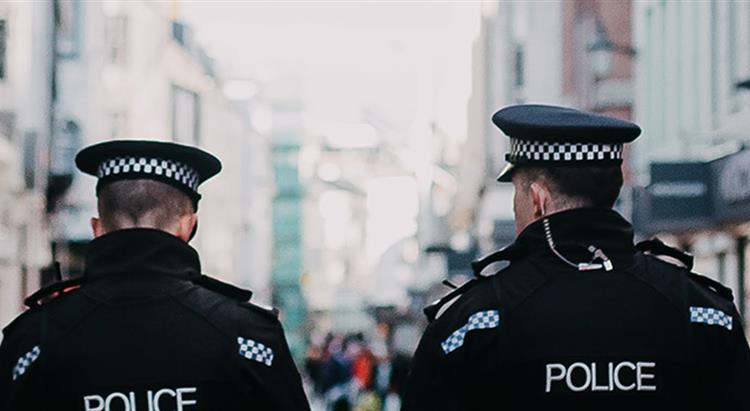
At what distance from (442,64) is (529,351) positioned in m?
93.3

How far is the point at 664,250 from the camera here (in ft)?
17.4

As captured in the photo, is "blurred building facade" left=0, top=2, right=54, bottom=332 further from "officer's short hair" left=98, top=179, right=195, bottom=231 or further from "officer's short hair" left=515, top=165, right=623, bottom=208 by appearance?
"officer's short hair" left=515, top=165, right=623, bottom=208

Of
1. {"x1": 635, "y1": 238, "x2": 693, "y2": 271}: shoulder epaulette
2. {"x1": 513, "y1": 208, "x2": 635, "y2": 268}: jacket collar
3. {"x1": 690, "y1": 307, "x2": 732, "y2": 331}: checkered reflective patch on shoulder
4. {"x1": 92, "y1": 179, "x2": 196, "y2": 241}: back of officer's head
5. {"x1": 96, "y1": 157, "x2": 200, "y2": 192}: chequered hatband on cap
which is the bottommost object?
{"x1": 690, "y1": 307, "x2": 732, "y2": 331}: checkered reflective patch on shoulder

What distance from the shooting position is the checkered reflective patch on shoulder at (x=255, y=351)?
529cm

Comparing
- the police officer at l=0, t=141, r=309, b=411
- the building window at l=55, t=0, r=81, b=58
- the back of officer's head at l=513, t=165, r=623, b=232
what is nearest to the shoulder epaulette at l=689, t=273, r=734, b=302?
the back of officer's head at l=513, t=165, r=623, b=232

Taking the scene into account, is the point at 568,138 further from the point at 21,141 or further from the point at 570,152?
the point at 21,141

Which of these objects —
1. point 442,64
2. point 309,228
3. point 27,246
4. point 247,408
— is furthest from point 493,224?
point 309,228

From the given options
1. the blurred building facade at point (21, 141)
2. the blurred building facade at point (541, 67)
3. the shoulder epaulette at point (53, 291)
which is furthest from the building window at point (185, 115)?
the shoulder epaulette at point (53, 291)

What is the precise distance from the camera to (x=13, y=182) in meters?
26.5

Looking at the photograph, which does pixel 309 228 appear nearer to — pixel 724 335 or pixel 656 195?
pixel 656 195

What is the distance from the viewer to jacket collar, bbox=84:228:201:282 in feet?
17.4

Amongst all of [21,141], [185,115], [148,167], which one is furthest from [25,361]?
[185,115]

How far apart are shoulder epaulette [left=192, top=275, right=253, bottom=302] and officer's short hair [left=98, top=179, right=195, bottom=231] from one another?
19 centimetres

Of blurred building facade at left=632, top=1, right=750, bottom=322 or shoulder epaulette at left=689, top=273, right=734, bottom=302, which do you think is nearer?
shoulder epaulette at left=689, top=273, right=734, bottom=302
